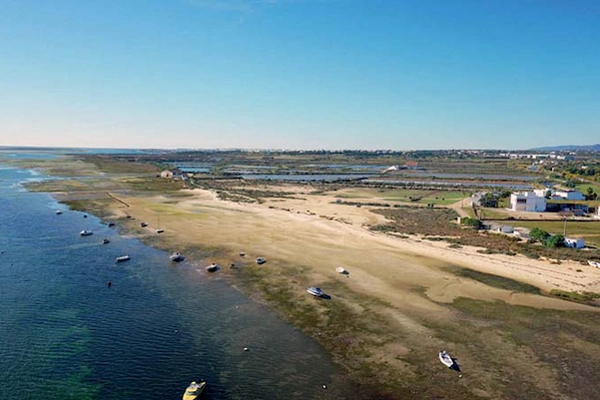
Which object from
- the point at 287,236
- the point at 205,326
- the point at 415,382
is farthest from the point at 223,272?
the point at 415,382

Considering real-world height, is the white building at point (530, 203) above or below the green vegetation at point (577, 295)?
above

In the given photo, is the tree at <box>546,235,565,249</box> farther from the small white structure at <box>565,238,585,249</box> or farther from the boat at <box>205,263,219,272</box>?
the boat at <box>205,263,219,272</box>

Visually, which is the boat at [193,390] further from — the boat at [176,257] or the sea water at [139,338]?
the boat at [176,257]

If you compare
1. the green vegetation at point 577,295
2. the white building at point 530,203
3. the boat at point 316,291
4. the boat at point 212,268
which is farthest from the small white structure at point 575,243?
the boat at point 212,268

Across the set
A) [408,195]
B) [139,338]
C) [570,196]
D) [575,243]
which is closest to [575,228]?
[575,243]

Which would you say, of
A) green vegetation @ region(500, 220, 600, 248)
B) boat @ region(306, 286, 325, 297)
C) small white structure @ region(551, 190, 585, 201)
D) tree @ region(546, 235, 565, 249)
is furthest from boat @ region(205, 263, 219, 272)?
small white structure @ region(551, 190, 585, 201)
